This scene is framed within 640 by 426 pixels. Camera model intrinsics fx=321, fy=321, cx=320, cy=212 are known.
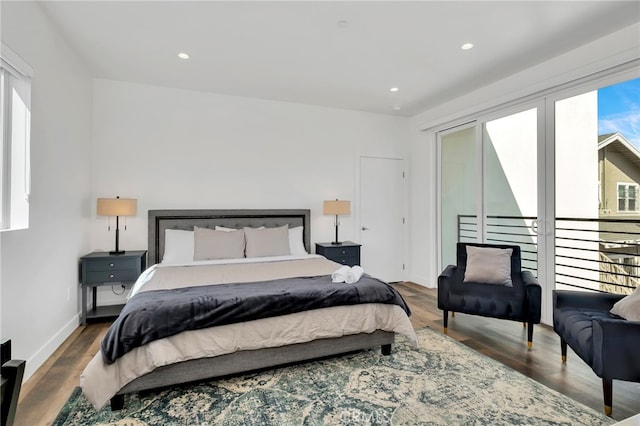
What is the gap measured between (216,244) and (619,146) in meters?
4.18

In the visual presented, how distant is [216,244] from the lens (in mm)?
3730

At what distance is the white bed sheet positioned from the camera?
189cm

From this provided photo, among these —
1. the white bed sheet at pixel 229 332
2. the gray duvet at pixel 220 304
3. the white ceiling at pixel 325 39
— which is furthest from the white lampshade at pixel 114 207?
the gray duvet at pixel 220 304

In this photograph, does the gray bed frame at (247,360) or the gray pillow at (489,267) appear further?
the gray pillow at (489,267)

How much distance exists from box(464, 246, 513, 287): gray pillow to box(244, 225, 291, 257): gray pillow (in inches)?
83.3

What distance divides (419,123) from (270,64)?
279 centimetres

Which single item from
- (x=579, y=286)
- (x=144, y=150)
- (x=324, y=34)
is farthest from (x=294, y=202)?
(x=579, y=286)

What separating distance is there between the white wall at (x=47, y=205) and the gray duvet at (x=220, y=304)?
830 mm

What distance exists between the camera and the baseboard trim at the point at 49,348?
7.78 feet

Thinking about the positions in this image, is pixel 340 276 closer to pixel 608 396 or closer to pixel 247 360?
pixel 247 360

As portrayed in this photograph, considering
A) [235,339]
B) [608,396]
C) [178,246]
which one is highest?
[178,246]

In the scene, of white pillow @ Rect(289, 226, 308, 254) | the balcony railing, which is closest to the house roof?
the balcony railing

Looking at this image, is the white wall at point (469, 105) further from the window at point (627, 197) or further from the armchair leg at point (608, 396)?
the armchair leg at point (608, 396)

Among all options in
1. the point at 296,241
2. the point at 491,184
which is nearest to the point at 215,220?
the point at 296,241
